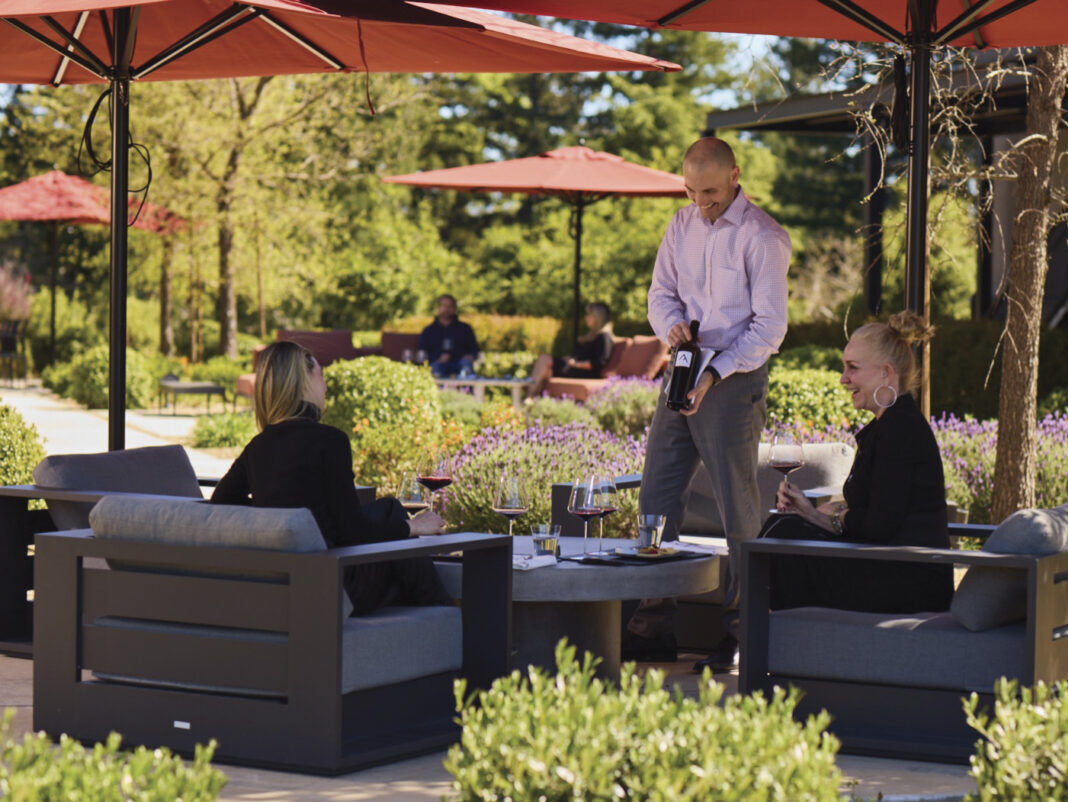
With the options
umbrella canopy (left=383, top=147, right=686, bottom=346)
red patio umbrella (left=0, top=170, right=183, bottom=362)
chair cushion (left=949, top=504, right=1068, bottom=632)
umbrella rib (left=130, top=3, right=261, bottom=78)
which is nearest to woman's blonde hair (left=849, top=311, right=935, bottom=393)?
chair cushion (left=949, top=504, right=1068, bottom=632)

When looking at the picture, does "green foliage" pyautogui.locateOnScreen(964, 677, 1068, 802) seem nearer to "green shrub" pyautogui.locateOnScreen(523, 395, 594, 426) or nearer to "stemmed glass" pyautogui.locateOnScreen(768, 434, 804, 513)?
"stemmed glass" pyautogui.locateOnScreen(768, 434, 804, 513)

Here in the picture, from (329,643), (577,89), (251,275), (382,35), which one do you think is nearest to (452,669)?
(329,643)

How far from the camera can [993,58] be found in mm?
11750

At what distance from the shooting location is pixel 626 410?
38.7 ft

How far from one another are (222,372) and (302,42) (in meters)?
15.8

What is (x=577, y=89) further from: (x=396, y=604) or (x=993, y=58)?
(x=396, y=604)

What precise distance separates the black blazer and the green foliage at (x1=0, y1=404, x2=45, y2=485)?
367cm

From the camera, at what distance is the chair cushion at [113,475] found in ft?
18.0

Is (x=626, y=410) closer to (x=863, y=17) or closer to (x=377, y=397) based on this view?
(x=377, y=397)

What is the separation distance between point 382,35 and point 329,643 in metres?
3.22

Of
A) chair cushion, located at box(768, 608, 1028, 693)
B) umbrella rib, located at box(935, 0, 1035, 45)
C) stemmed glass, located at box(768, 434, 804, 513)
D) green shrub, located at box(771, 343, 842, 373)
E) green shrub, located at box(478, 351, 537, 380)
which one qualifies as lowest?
chair cushion, located at box(768, 608, 1028, 693)

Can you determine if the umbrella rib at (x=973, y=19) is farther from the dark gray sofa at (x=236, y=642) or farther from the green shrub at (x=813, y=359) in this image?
the green shrub at (x=813, y=359)

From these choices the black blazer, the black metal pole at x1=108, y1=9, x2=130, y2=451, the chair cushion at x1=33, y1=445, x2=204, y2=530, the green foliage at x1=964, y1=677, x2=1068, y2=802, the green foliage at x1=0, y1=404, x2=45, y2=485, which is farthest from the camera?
the green foliage at x1=0, y1=404, x2=45, y2=485

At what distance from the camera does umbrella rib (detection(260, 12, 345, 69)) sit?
6654 millimetres
